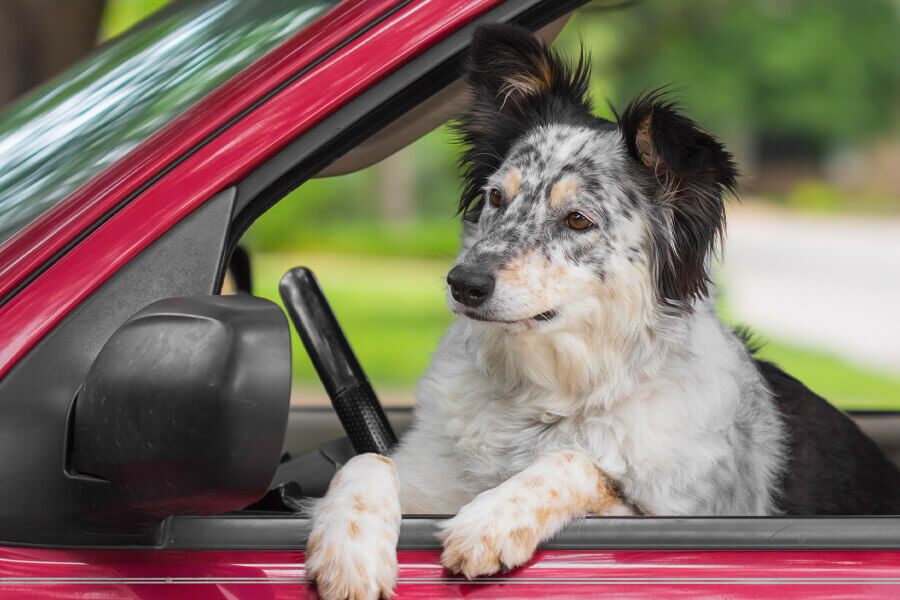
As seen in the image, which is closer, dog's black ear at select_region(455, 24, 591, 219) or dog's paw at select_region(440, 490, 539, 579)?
dog's paw at select_region(440, 490, 539, 579)

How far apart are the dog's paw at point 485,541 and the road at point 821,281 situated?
7.35 meters

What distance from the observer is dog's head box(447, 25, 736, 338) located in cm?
212

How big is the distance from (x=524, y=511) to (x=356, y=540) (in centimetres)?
31

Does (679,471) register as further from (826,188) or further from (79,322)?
(826,188)

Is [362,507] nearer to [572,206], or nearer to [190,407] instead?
[190,407]

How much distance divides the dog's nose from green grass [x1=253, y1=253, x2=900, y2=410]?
490 cm

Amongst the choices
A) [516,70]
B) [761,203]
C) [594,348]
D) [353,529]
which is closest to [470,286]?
[594,348]

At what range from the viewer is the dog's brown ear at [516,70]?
5.90 feet

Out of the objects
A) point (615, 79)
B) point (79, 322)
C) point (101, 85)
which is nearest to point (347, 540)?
point (79, 322)

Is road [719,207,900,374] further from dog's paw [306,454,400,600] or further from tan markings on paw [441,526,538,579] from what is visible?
tan markings on paw [441,526,538,579]

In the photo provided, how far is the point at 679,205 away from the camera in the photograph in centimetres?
228

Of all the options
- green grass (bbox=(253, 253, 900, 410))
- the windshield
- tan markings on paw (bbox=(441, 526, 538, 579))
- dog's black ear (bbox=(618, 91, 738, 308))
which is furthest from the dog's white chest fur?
green grass (bbox=(253, 253, 900, 410))

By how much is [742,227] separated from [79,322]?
20617mm

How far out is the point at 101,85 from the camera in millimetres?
1948
